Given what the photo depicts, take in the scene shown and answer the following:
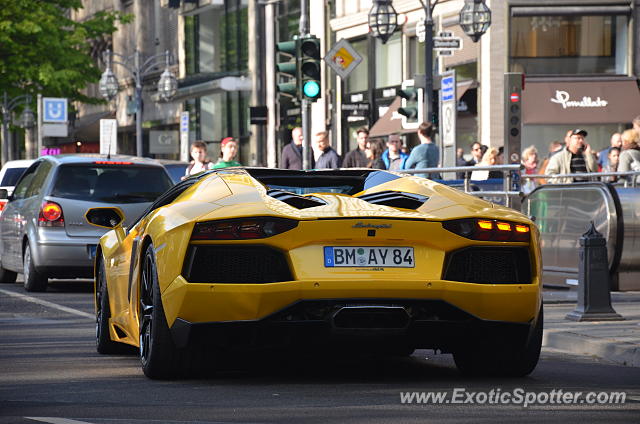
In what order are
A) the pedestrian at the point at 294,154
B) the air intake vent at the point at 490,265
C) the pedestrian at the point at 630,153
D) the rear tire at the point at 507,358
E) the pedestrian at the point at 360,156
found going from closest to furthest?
the air intake vent at the point at 490,265
the rear tire at the point at 507,358
the pedestrian at the point at 630,153
the pedestrian at the point at 360,156
the pedestrian at the point at 294,154

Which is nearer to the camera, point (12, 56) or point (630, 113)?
point (630, 113)

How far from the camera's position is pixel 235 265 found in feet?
25.5

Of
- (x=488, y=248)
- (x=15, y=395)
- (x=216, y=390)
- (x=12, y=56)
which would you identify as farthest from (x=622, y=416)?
(x=12, y=56)

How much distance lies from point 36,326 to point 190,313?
4.83 metres

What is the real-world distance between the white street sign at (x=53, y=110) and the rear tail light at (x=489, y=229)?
4175cm

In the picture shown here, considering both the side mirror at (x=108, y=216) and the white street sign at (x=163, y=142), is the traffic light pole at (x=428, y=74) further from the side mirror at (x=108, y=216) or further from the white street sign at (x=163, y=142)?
the white street sign at (x=163, y=142)

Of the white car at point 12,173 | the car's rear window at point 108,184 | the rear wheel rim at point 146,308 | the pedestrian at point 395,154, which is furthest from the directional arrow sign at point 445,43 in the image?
the rear wheel rim at point 146,308

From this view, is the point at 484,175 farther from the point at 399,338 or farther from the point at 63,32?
the point at 63,32

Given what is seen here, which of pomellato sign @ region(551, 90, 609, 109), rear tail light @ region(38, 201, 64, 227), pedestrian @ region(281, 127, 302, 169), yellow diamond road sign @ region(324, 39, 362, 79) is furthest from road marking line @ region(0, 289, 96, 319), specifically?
pomellato sign @ region(551, 90, 609, 109)

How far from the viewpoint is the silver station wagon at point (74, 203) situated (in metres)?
16.9

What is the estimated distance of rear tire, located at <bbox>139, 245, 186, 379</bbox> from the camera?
8.06m

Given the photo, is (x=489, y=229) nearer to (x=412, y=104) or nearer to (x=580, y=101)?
(x=412, y=104)

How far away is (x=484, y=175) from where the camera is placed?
17.9 m

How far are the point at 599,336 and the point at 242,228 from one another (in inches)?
151
